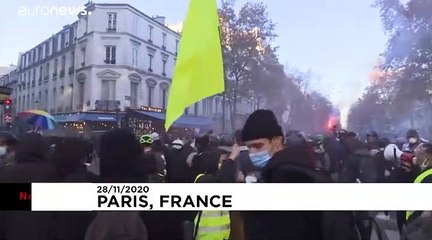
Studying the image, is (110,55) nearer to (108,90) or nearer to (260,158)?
(108,90)

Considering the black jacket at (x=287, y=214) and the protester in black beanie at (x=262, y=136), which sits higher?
the protester in black beanie at (x=262, y=136)

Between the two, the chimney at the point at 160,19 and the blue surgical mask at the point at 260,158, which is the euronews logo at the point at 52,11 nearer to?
the chimney at the point at 160,19

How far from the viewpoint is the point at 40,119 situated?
2922 millimetres

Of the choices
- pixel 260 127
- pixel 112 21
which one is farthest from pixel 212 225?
pixel 112 21

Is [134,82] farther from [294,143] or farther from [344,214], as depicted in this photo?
[344,214]

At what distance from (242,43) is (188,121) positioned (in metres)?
0.45

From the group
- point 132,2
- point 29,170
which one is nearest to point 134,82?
point 132,2

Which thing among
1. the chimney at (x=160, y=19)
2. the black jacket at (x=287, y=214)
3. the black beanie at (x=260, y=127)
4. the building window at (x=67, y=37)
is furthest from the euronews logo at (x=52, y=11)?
the black jacket at (x=287, y=214)

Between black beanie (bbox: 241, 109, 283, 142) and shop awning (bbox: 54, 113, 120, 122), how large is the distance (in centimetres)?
62

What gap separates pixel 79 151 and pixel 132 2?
742mm

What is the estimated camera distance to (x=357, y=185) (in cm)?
291

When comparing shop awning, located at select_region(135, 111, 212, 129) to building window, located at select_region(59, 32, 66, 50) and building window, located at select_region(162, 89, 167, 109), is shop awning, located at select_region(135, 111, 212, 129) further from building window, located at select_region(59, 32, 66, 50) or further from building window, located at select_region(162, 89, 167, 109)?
building window, located at select_region(59, 32, 66, 50)

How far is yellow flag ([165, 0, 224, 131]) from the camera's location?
2.91 meters

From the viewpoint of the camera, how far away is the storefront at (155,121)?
293cm
